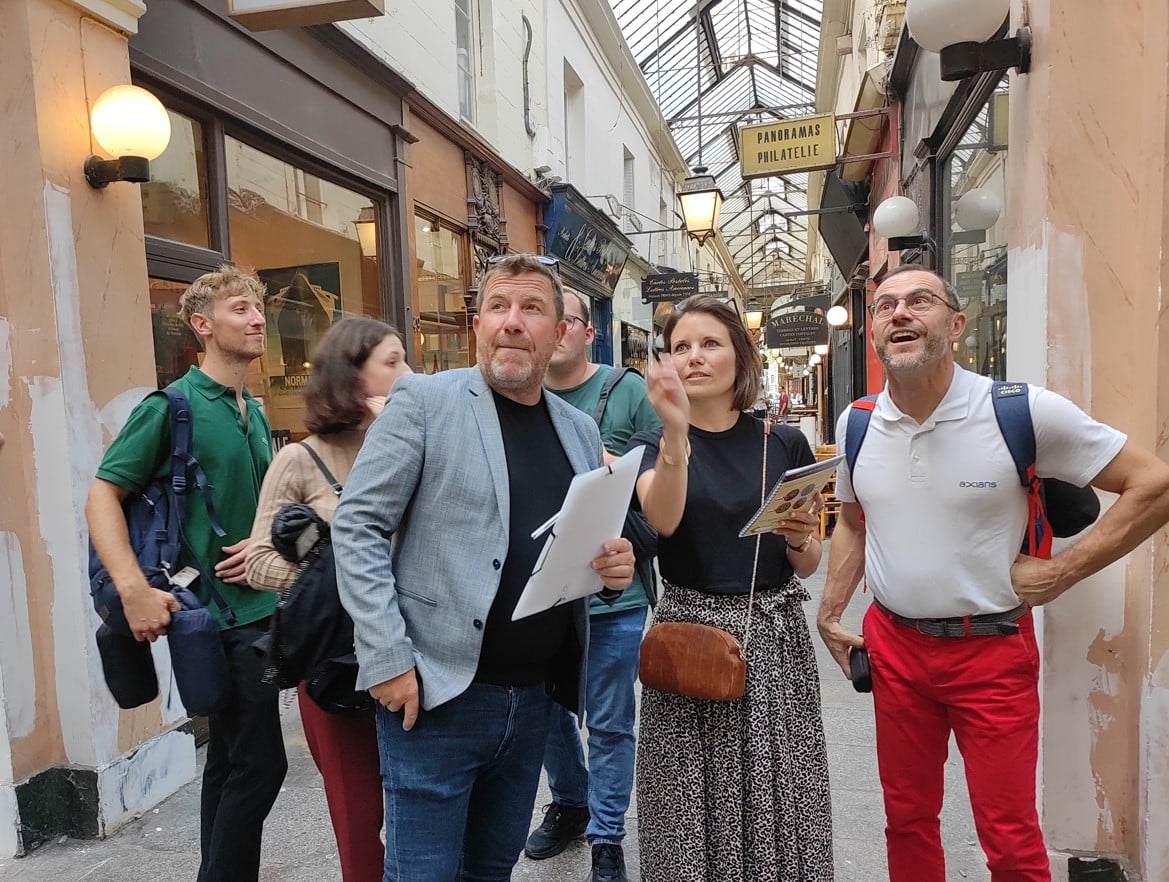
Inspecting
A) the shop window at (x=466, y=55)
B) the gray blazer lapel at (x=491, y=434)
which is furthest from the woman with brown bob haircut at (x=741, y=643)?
the shop window at (x=466, y=55)

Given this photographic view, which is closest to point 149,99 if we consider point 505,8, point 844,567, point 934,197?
point 844,567

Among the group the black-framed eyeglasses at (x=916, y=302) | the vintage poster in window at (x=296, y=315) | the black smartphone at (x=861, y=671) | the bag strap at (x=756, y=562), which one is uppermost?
the vintage poster in window at (x=296, y=315)

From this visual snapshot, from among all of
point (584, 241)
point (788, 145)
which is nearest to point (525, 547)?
point (788, 145)

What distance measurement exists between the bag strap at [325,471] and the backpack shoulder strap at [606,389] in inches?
44.5

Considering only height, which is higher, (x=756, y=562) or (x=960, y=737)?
(x=756, y=562)

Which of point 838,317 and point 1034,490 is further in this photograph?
point 838,317

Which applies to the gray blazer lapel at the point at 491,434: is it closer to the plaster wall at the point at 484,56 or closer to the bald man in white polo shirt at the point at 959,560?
the bald man in white polo shirt at the point at 959,560

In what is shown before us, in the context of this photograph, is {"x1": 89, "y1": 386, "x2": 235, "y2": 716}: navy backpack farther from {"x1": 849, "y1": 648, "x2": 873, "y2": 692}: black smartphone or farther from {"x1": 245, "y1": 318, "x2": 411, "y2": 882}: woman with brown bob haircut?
{"x1": 849, "y1": 648, "x2": 873, "y2": 692}: black smartphone

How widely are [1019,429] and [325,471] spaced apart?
6.15ft

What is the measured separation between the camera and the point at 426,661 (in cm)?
168

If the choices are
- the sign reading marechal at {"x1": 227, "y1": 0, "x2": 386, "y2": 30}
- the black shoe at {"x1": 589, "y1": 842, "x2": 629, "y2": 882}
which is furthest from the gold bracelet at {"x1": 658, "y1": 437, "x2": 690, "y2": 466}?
the sign reading marechal at {"x1": 227, "y1": 0, "x2": 386, "y2": 30}

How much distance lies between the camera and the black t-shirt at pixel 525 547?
5.82 feet

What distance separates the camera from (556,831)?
3012 millimetres

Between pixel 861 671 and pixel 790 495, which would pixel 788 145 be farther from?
pixel 790 495
